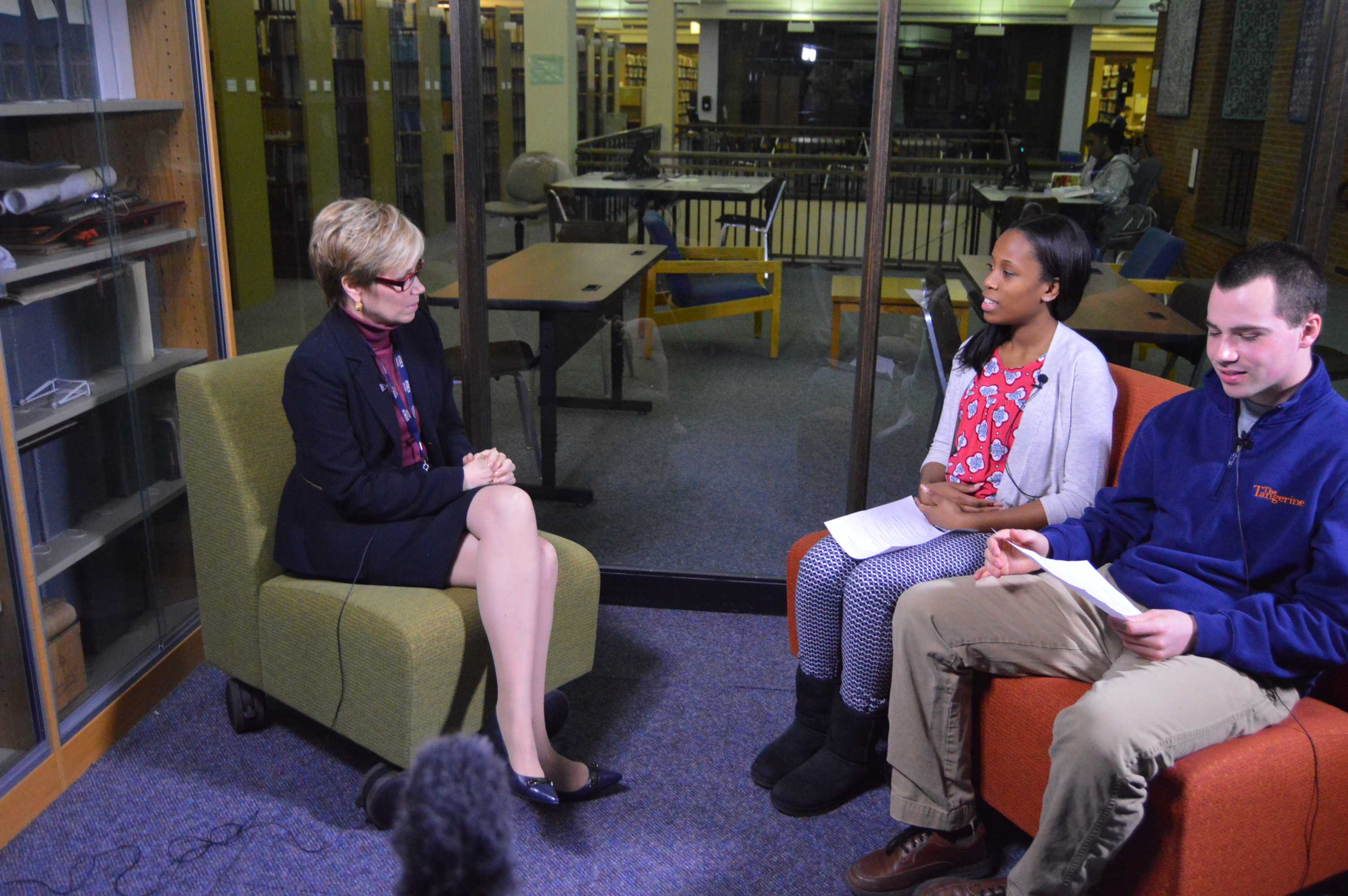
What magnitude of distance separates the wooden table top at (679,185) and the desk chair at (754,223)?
0.05 meters

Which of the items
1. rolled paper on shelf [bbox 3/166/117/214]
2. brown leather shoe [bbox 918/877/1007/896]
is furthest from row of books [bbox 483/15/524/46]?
brown leather shoe [bbox 918/877/1007/896]

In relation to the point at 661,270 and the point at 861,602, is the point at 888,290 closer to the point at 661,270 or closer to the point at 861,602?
the point at 661,270

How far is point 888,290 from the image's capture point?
3010 mm

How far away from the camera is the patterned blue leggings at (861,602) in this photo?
2156 mm

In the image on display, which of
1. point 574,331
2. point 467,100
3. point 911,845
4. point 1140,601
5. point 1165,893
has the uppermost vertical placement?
point 467,100

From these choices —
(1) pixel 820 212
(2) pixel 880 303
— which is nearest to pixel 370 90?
(1) pixel 820 212

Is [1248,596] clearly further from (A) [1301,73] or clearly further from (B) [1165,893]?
(A) [1301,73]

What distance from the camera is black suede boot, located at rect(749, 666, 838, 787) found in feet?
7.68

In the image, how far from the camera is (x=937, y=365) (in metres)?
3.03

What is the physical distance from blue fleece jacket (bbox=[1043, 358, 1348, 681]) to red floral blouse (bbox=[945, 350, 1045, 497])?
33 centimetres

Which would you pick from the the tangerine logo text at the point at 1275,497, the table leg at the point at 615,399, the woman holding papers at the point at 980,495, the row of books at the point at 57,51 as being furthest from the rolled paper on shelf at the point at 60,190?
the the tangerine logo text at the point at 1275,497

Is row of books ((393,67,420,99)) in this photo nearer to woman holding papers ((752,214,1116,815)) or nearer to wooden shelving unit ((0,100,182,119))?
wooden shelving unit ((0,100,182,119))

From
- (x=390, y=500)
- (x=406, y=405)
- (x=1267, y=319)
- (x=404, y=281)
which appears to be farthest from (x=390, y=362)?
(x=1267, y=319)

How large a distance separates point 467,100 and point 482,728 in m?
1.70
